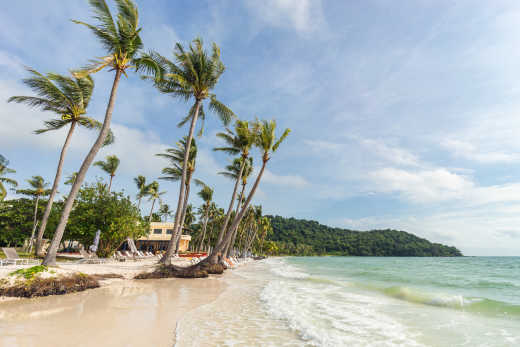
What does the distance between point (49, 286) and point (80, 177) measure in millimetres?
3883

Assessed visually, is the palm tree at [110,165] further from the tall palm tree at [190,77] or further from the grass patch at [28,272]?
the grass patch at [28,272]

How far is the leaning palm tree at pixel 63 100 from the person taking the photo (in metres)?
12.9

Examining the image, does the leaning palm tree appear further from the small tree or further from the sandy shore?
the sandy shore

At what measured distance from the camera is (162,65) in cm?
1427

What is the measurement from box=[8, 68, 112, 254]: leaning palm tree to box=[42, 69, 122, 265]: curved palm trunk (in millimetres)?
4743

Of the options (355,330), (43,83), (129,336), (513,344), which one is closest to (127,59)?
(43,83)

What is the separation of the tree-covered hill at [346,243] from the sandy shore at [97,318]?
9816cm

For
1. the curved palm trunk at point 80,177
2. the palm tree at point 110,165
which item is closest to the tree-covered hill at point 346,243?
the palm tree at point 110,165

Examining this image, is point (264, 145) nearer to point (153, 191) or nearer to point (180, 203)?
point (180, 203)

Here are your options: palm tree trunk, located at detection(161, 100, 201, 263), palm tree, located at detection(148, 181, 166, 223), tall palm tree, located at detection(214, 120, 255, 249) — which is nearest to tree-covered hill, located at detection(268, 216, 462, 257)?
palm tree, located at detection(148, 181, 166, 223)

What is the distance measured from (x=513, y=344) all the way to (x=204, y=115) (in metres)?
16.5

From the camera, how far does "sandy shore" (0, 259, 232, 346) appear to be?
4371mm

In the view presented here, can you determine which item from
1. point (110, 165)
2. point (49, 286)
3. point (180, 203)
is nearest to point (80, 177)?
point (49, 286)

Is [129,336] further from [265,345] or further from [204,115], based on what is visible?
[204,115]
